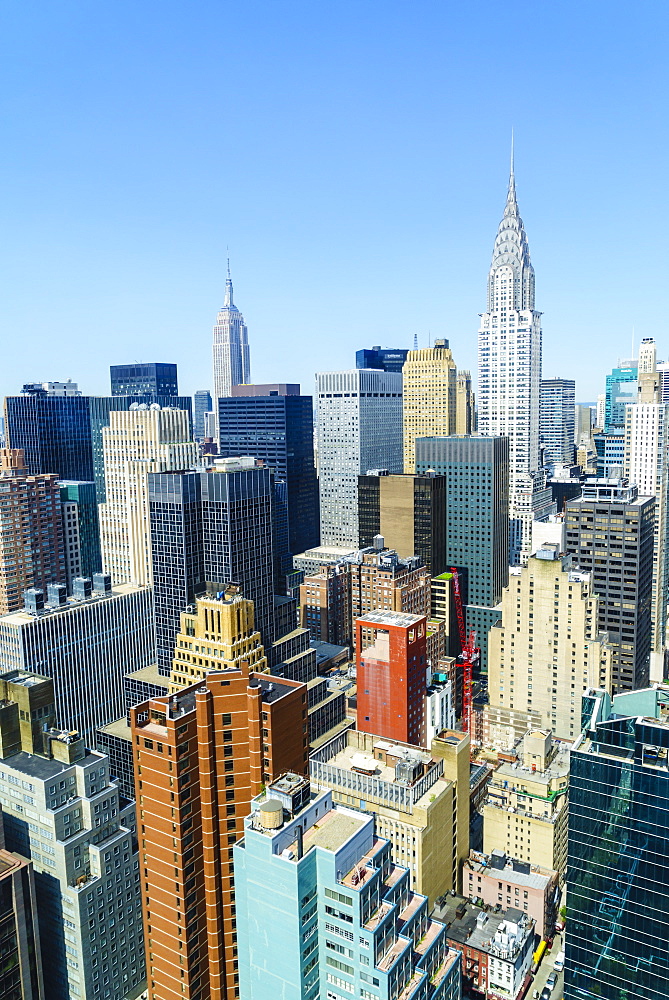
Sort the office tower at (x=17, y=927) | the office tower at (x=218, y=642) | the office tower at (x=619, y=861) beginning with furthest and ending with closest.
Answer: the office tower at (x=218, y=642)
the office tower at (x=17, y=927)
the office tower at (x=619, y=861)

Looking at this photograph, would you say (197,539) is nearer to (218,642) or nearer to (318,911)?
(218,642)

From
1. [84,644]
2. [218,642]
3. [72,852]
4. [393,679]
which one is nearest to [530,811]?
[393,679]

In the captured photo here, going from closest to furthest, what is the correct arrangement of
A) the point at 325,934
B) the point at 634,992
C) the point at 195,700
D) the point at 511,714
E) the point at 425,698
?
the point at 325,934, the point at 634,992, the point at 195,700, the point at 425,698, the point at 511,714

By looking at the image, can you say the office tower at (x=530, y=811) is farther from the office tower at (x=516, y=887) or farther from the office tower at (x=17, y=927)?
the office tower at (x=17, y=927)

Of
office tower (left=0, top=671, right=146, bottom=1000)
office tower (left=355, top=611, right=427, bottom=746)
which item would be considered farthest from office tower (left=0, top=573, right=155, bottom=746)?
office tower (left=355, top=611, right=427, bottom=746)

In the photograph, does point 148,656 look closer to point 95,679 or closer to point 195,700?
point 95,679

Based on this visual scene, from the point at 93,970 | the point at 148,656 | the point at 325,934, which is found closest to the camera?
the point at 325,934

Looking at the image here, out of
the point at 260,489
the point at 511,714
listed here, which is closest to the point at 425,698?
the point at 511,714

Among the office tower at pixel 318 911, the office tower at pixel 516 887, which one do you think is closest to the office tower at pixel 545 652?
the office tower at pixel 516 887
